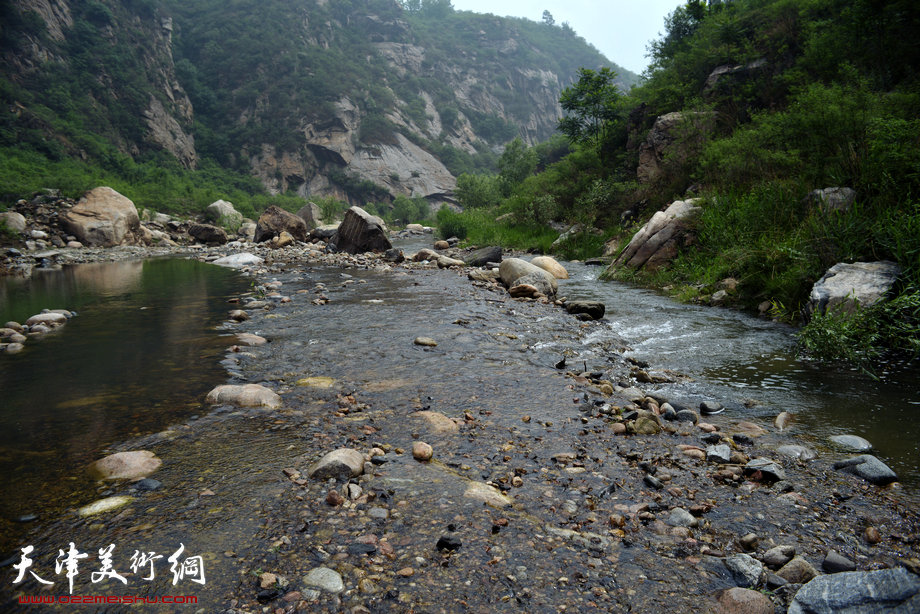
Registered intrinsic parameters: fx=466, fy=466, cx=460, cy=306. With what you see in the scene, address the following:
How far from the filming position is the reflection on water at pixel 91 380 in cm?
355

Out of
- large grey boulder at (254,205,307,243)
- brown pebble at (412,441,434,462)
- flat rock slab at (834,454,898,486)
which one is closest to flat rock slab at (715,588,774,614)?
flat rock slab at (834,454,898,486)

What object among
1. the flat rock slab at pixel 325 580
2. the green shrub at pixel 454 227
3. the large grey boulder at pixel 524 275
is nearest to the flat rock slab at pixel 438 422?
the flat rock slab at pixel 325 580

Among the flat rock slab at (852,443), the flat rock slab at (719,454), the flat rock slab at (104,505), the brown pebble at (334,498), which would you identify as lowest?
the flat rock slab at (104,505)

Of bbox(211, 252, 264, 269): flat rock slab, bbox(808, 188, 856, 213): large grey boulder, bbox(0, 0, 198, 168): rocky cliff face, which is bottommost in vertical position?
bbox(211, 252, 264, 269): flat rock slab

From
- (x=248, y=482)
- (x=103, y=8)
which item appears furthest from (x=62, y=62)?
(x=248, y=482)

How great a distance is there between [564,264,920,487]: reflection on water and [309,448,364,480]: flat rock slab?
3.51m

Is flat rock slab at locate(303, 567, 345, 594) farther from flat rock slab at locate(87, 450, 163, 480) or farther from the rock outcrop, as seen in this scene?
the rock outcrop

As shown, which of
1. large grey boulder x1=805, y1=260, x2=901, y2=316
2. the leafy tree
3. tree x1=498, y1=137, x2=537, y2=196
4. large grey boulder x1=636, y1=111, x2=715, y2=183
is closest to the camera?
large grey boulder x1=805, y1=260, x2=901, y2=316

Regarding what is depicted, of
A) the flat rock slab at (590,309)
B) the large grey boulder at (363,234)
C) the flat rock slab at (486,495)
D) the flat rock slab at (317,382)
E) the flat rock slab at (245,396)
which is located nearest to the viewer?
the flat rock slab at (486,495)

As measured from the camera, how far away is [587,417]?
4457 millimetres

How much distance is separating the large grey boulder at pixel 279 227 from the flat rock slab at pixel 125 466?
2849 centimetres

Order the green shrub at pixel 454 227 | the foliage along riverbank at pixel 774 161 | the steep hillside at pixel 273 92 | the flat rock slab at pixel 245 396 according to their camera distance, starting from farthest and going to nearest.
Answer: the steep hillside at pixel 273 92
the green shrub at pixel 454 227
the foliage along riverbank at pixel 774 161
the flat rock slab at pixel 245 396

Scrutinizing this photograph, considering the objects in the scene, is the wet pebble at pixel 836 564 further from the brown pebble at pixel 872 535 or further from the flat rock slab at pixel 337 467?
the flat rock slab at pixel 337 467

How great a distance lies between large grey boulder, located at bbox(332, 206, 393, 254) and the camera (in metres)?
23.6
